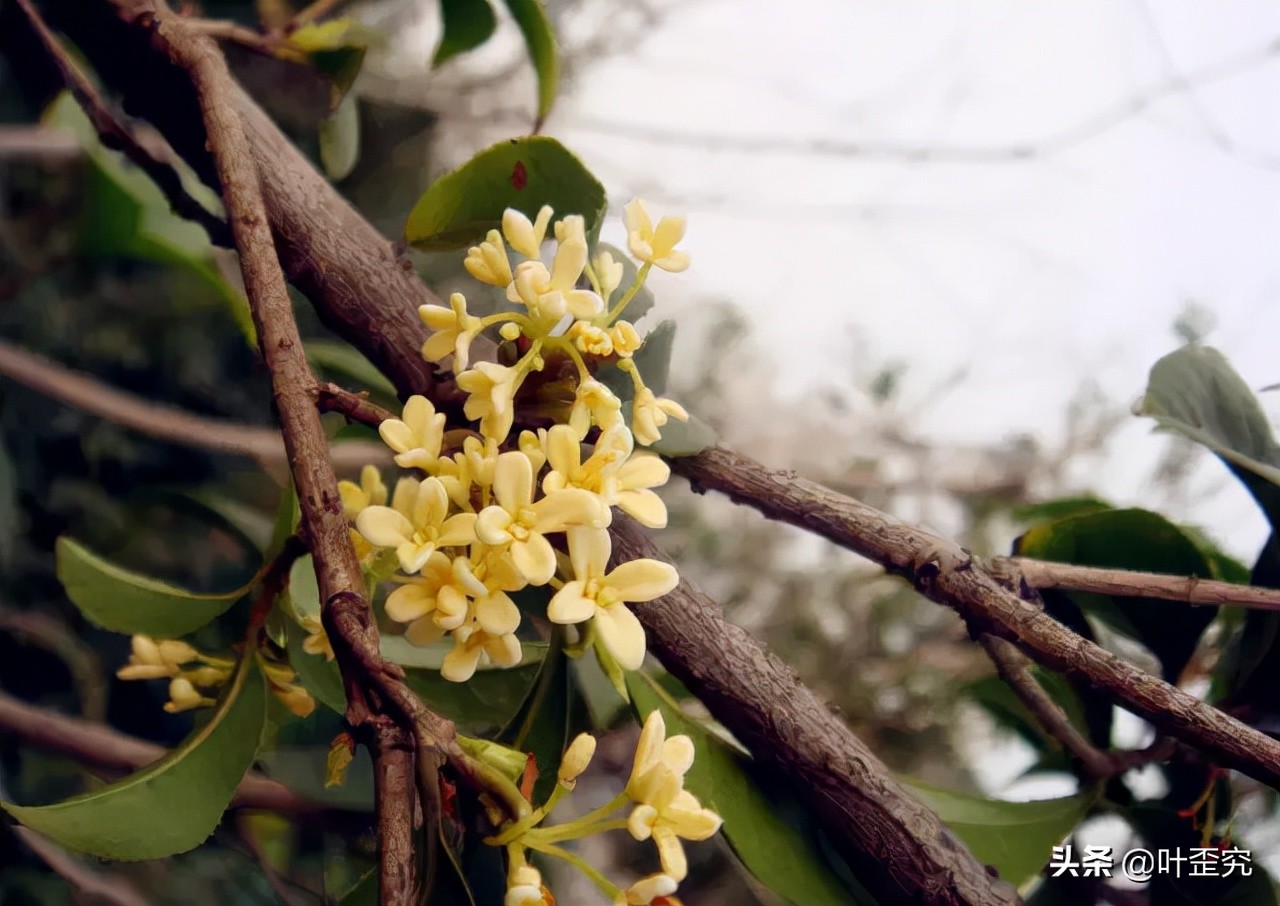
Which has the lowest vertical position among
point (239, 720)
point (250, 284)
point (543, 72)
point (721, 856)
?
point (721, 856)

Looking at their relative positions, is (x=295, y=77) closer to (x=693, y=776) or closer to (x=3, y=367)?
(x=3, y=367)

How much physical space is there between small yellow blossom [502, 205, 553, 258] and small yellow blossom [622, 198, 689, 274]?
1.3 inches

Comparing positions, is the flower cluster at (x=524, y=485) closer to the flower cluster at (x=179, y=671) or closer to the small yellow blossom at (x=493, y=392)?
the small yellow blossom at (x=493, y=392)

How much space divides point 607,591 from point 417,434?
77 mm

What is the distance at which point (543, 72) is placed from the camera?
58cm

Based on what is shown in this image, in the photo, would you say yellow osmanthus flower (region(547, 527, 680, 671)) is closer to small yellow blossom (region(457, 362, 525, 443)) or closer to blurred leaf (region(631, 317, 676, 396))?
small yellow blossom (region(457, 362, 525, 443))

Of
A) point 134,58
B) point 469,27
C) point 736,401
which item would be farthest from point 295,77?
point 736,401

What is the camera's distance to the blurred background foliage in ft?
1.92

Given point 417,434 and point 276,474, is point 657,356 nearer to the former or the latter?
point 417,434

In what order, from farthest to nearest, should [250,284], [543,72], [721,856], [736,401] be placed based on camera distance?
[736,401]
[721,856]
[543,72]
[250,284]

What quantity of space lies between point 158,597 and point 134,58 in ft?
0.79

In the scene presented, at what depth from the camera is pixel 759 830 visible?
0.38 metres

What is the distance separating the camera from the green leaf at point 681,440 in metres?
0.40

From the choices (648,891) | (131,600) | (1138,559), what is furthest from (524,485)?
(1138,559)
